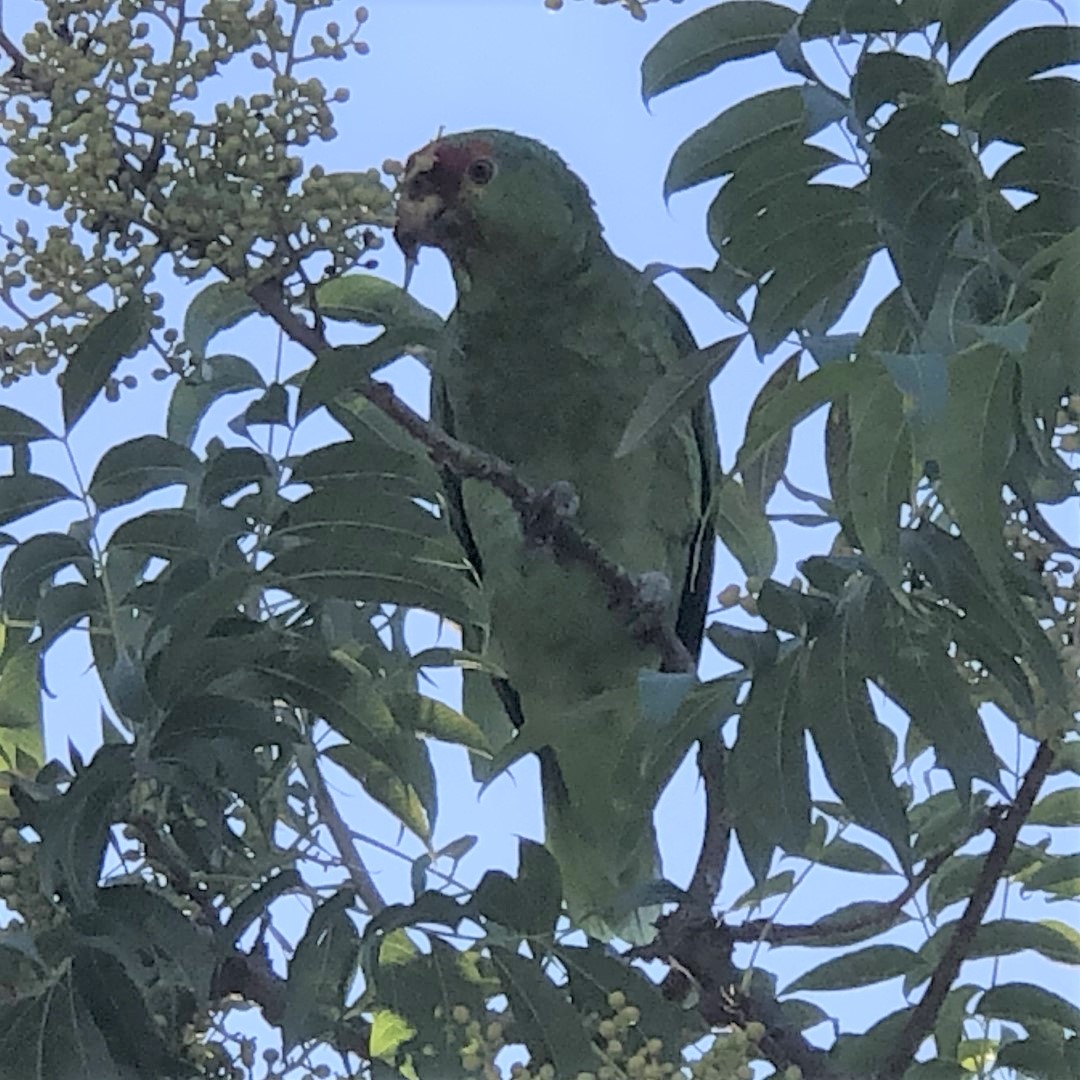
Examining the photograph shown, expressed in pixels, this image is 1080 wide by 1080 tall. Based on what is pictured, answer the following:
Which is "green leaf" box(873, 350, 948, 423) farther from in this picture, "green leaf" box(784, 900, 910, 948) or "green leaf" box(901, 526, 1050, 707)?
"green leaf" box(784, 900, 910, 948)

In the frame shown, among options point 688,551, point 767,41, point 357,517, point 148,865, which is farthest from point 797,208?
point 688,551

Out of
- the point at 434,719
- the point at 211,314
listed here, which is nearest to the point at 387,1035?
the point at 434,719

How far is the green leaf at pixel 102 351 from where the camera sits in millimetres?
954

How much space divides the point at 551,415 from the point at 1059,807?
818 mm

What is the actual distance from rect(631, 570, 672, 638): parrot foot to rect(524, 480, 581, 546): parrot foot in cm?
11

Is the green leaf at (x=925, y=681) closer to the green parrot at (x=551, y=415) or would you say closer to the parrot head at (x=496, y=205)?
the green parrot at (x=551, y=415)

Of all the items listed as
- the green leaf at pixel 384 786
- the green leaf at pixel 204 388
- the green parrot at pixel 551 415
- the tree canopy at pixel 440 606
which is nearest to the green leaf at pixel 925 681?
the tree canopy at pixel 440 606

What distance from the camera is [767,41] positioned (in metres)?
0.99

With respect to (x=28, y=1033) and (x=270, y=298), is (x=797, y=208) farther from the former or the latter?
(x=28, y=1033)

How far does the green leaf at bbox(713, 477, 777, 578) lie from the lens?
50.7 inches

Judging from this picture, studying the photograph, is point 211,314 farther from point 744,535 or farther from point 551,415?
point 551,415

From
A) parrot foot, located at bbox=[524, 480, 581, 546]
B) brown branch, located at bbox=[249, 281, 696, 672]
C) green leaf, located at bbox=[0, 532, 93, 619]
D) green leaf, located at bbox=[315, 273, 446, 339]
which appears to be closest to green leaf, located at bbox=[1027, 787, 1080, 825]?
brown branch, located at bbox=[249, 281, 696, 672]

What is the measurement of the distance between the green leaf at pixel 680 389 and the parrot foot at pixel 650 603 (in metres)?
0.56

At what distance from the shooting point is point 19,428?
1006 millimetres
